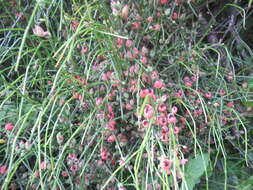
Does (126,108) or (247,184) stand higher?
(126,108)

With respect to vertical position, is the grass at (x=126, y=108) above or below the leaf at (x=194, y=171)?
above

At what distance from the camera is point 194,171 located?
855 millimetres

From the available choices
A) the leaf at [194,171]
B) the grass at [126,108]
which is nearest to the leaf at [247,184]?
the grass at [126,108]

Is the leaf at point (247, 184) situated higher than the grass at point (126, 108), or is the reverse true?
the grass at point (126, 108)

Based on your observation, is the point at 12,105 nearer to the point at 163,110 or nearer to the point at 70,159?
the point at 70,159

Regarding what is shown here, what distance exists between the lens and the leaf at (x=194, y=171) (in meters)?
0.84

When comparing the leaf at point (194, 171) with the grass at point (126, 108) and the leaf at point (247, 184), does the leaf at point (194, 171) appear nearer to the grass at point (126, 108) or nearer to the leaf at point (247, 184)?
the grass at point (126, 108)

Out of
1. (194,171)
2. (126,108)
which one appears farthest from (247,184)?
(126,108)

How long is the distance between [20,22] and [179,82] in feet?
1.83

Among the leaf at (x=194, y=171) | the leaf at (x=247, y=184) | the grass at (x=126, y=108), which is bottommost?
the leaf at (x=247, y=184)

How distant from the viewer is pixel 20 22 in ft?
3.76

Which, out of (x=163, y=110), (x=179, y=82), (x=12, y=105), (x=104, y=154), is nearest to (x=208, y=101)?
(x=179, y=82)

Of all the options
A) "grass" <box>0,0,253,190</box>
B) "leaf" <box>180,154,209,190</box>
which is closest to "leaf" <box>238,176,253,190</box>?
"grass" <box>0,0,253,190</box>

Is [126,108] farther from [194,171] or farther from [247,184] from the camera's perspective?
[247,184]
